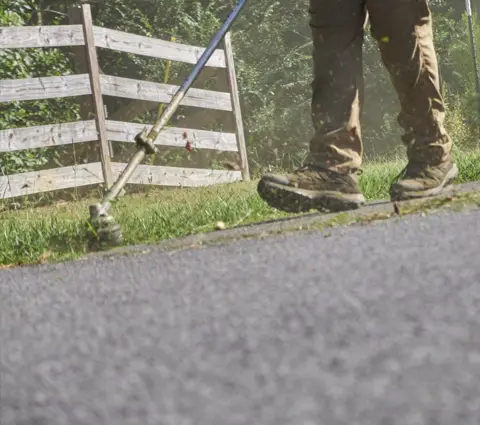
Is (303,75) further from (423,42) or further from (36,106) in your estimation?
(423,42)

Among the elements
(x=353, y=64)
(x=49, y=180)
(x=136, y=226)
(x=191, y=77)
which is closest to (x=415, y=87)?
(x=353, y=64)

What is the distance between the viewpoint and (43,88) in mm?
8445

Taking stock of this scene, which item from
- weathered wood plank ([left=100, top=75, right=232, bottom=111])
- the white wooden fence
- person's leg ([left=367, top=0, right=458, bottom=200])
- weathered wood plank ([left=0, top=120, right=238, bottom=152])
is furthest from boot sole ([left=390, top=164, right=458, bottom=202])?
weathered wood plank ([left=100, top=75, right=232, bottom=111])

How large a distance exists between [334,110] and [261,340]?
2.16m

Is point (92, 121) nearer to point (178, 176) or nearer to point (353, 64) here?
point (178, 176)

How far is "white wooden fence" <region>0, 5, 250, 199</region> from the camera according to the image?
825 cm

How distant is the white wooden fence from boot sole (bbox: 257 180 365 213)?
4067mm

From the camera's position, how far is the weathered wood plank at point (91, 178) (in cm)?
801

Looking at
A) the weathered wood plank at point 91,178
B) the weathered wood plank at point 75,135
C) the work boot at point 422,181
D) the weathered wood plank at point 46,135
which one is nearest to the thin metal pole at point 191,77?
the work boot at point 422,181

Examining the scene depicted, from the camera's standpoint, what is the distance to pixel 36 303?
220 centimetres

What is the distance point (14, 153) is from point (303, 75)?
A: 23.3 ft

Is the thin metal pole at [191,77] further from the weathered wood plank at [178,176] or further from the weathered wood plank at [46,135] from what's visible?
the weathered wood plank at [178,176]

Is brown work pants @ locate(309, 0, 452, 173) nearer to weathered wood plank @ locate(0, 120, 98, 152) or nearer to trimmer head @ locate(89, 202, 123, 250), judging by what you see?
trimmer head @ locate(89, 202, 123, 250)

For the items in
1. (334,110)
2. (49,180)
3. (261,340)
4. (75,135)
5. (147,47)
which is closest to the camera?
(261,340)
